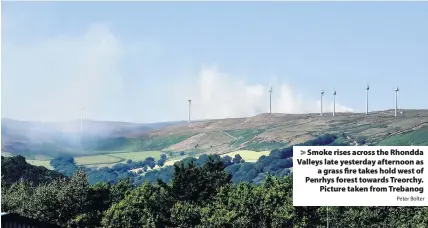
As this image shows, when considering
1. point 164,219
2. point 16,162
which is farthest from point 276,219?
point 16,162

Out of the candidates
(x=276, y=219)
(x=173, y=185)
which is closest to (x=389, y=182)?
(x=276, y=219)

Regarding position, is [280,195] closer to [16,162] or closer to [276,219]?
[276,219]

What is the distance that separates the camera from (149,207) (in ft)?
287

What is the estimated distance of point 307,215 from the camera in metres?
86.4

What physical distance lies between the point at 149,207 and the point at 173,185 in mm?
9728

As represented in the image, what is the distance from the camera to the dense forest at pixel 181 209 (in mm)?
84312

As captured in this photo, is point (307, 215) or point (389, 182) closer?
point (389, 182)

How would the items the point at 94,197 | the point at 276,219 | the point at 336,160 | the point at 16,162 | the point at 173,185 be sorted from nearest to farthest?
the point at 336,160, the point at 276,219, the point at 94,197, the point at 173,185, the point at 16,162

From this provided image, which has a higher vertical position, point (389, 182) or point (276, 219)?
point (389, 182)

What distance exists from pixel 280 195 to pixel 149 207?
12784 mm

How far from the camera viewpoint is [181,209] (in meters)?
87.2

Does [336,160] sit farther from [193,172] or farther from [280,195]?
[193,172]

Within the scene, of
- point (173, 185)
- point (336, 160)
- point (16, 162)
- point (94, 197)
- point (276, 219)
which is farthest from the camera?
point (16, 162)

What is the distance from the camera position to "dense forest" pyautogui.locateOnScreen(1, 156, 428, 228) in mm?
84312
